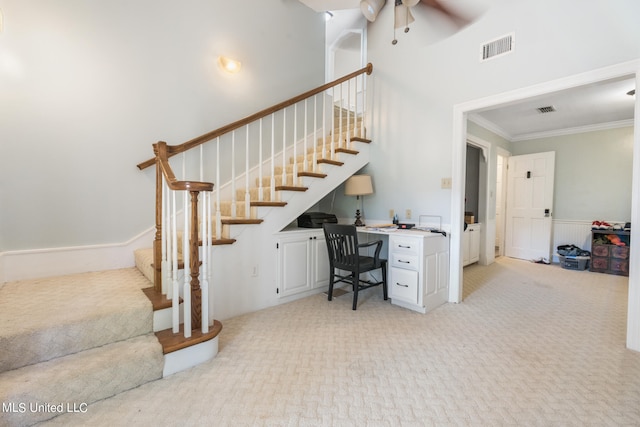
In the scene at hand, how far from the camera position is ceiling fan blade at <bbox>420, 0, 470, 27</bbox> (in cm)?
298

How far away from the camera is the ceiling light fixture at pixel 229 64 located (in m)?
3.29

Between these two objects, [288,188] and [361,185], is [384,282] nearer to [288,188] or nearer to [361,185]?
[361,185]

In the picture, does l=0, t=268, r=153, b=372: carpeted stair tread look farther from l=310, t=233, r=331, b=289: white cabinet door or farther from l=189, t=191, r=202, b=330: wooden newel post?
l=310, t=233, r=331, b=289: white cabinet door

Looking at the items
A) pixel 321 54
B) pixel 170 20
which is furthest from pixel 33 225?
pixel 321 54

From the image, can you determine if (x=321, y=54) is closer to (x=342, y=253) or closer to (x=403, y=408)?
(x=342, y=253)

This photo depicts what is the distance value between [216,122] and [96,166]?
1.28 metres

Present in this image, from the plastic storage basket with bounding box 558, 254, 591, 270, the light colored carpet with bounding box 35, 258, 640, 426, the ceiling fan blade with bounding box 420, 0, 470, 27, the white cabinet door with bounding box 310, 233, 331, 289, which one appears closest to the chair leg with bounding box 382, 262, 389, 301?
the light colored carpet with bounding box 35, 258, 640, 426

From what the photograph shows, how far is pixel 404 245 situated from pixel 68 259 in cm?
316

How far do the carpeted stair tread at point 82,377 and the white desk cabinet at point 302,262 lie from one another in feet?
4.57

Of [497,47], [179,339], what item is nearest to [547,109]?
[497,47]

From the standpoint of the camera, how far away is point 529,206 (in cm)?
538

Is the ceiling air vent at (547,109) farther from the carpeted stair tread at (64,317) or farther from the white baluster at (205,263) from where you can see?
the carpeted stair tread at (64,317)

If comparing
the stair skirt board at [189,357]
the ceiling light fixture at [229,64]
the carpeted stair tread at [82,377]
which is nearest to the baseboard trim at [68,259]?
the carpeted stair tread at [82,377]

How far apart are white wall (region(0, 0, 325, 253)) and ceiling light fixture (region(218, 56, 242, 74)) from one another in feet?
0.28
